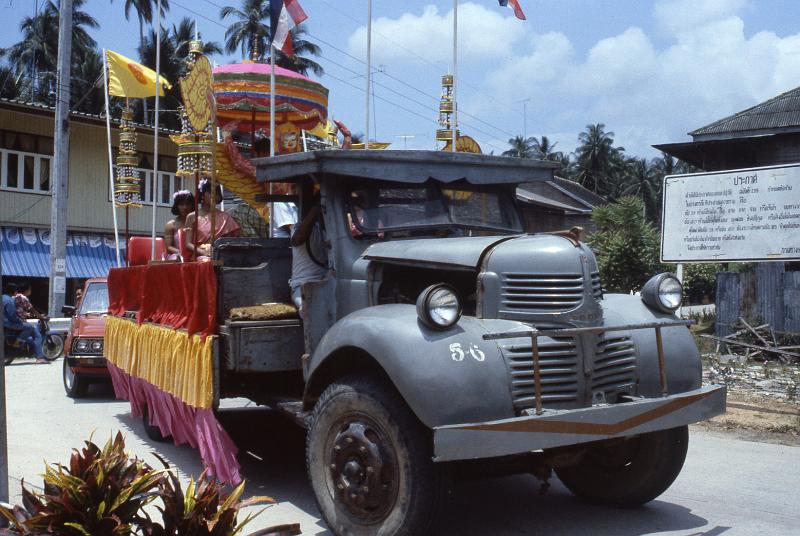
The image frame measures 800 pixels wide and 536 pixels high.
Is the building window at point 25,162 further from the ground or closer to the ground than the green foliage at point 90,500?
further from the ground

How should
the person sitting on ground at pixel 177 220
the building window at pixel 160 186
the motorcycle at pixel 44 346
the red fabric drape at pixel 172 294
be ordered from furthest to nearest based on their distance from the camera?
the building window at pixel 160 186
the motorcycle at pixel 44 346
the person sitting on ground at pixel 177 220
the red fabric drape at pixel 172 294

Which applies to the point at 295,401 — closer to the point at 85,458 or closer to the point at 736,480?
the point at 85,458

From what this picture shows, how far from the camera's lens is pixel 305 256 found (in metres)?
5.99

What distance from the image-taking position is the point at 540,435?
13.1 ft

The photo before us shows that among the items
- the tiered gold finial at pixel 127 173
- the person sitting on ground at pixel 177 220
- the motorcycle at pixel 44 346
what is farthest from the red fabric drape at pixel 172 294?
the motorcycle at pixel 44 346

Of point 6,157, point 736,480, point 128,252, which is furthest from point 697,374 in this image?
point 6,157

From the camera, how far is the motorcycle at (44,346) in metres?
15.8

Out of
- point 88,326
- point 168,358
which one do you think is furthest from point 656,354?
point 88,326

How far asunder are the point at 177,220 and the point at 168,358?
2.14 m

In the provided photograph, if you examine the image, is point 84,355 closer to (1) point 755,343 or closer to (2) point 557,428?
(2) point 557,428

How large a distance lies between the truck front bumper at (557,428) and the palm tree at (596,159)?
71.1 meters

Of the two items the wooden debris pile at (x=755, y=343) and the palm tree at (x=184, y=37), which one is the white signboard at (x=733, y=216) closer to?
the wooden debris pile at (x=755, y=343)

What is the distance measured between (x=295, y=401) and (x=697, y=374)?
8.83 feet

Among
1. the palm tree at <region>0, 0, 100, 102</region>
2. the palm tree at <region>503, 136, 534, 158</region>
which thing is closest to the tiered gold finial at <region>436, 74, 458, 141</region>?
the palm tree at <region>0, 0, 100, 102</region>
